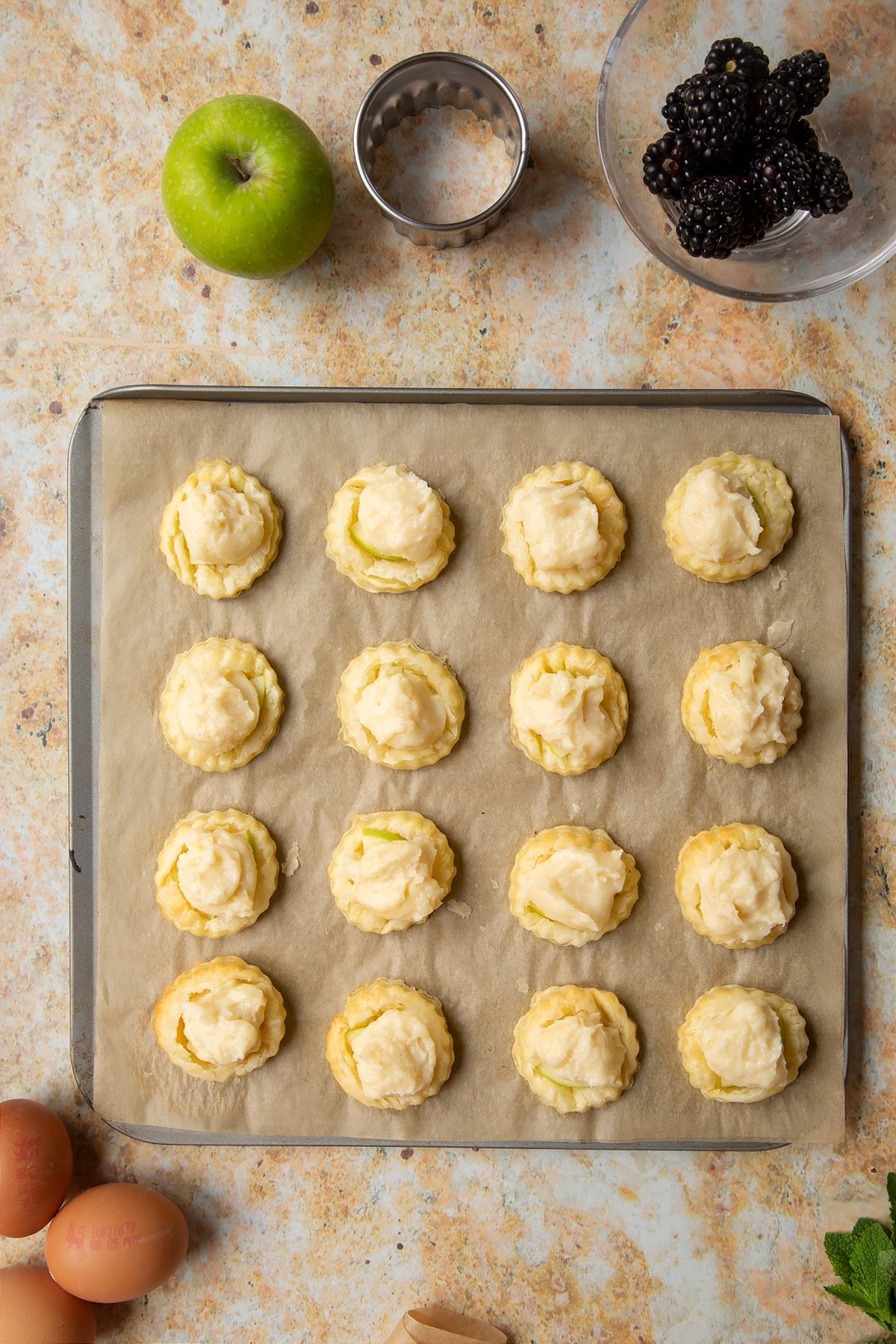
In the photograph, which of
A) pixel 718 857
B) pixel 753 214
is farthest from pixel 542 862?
pixel 753 214

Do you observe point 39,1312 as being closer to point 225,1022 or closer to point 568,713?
point 225,1022

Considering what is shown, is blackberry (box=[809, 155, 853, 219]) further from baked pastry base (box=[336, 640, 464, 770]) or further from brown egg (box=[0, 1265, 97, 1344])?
brown egg (box=[0, 1265, 97, 1344])

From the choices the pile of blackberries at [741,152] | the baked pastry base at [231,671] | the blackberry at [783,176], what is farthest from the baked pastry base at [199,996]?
the blackberry at [783,176]

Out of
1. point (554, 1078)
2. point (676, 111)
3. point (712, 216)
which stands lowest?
point (554, 1078)

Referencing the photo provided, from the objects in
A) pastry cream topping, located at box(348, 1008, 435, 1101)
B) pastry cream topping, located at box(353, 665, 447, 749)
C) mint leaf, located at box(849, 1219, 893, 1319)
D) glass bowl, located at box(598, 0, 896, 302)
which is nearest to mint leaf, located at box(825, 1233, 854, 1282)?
mint leaf, located at box(849, 1219, 893, 1319)

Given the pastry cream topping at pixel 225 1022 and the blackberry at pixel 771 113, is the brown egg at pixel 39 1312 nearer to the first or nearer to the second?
the pastry cream topping at pixel 225 1022
